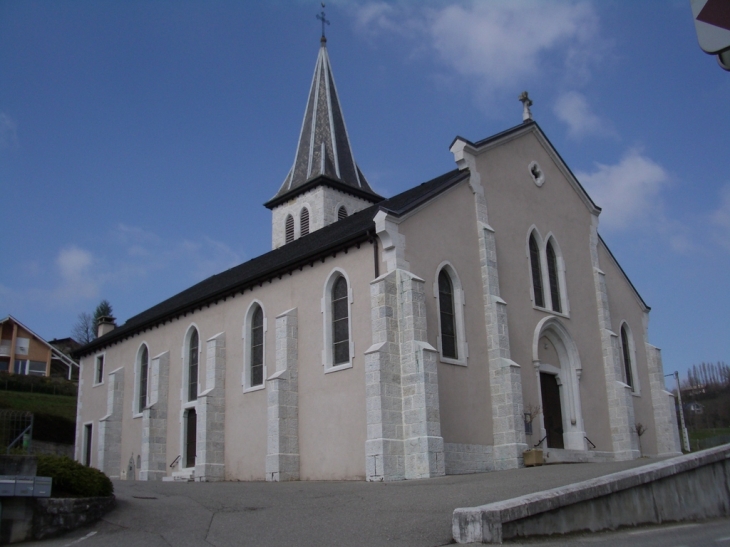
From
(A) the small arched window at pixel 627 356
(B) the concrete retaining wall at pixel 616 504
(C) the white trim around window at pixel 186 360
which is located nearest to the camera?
(B) the concrete retaining wall at pixel 616 504

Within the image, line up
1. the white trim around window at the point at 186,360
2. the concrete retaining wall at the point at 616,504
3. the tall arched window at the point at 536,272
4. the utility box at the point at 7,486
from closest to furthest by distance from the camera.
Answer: the concrete retaining wall at the point at 616,504, the utility box at the point at 7,486, the tall arched window at the point at 536,272, the white trim around window at the point at 186,360

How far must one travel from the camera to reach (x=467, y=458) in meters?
18.8

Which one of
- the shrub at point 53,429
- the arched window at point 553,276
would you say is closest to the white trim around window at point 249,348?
the arched window at point 553,276

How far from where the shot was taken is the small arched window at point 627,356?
26969 millimetres

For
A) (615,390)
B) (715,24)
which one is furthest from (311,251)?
(715,24)

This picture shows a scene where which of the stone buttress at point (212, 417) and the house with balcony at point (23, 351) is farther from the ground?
the house with balcony at point (23, 351)

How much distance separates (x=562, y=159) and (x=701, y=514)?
676 inches

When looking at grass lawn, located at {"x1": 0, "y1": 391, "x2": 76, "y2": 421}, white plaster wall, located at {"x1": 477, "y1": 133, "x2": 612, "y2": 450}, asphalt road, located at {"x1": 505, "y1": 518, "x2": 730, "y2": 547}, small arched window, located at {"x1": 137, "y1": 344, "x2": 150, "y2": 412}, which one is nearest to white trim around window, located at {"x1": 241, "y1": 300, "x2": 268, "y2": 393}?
small arched window, located at {"x1": 137, "y1": 344, "x2": 150, "y2": 412}

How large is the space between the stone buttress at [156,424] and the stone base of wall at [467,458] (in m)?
13.1

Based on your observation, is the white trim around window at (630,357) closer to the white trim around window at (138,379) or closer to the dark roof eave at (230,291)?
the dark roof eave at (230,291)

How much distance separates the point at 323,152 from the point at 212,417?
640 inches

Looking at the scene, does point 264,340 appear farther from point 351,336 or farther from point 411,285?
point 411,285

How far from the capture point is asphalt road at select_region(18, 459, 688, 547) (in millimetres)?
9617

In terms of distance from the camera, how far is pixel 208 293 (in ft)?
87.8
